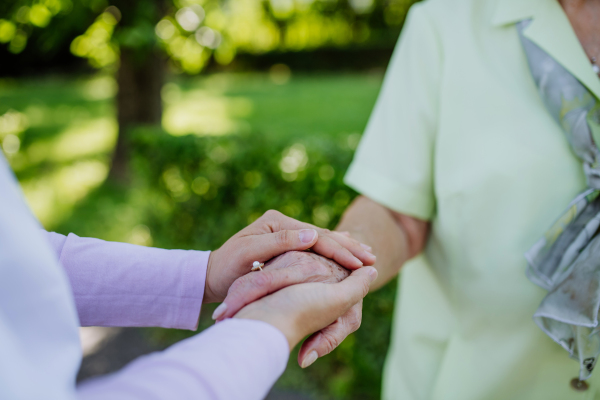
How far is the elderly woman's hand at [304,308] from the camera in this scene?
1055 mm

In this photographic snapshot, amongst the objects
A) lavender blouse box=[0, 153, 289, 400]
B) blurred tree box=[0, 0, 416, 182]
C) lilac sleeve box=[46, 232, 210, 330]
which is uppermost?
lavender blouse box=[0, 153, 289, 400]

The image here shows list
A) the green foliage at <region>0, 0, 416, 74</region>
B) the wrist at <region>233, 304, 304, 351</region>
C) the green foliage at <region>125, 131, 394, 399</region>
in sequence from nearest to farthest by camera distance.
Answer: the wrist at <region>233, 304, 304, 351</region>, the green foliage at <region>125, 131, 394, 399</region>, the green foliage at <region>0, 0, 416, 74</region>

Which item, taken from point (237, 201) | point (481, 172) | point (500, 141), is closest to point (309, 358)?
point (481, 172)

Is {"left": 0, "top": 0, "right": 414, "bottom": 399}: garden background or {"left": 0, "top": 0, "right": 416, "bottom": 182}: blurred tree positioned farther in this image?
{"left": 0, "top": 0, "right": 416, "bottom": 182}: blurred tree

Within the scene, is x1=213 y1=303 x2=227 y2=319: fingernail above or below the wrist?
below

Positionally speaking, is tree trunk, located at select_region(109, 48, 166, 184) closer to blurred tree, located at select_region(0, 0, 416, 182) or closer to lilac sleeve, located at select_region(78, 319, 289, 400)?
blurred tree, located at select_region(0, 0, 416, 182)

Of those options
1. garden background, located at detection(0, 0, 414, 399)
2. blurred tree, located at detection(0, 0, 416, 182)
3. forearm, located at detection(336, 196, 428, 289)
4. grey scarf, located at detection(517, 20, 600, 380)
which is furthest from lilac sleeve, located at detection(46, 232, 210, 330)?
blurred tree, located at detection(0, 0, 416, 182)

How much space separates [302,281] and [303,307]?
0.16 meters

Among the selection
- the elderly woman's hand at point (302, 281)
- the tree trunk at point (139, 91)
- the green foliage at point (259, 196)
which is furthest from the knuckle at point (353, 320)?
the tree trunk at point (139, 91)

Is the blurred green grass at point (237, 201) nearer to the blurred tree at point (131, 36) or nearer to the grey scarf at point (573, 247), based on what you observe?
the blurred tree at point (131, 36)

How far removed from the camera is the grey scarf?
1.36m

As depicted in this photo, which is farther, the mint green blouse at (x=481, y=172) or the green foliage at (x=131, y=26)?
the green foliage at (x=131, y=26)

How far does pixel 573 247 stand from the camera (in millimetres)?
1441

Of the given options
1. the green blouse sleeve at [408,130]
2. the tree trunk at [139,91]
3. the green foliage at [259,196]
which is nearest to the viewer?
the green blouse sleeve at [408,130]
